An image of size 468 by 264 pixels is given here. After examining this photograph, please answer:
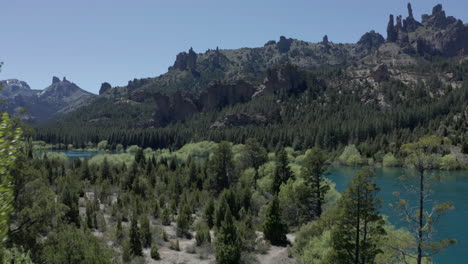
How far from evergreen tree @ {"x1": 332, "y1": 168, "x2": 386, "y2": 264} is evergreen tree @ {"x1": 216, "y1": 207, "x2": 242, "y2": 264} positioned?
9675 mm

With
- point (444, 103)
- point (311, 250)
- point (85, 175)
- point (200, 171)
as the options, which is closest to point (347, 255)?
point (311, 250)

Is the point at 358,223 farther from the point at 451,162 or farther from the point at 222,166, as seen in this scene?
the point at 451,162

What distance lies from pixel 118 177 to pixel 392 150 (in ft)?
359

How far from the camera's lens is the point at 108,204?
53.5 metres

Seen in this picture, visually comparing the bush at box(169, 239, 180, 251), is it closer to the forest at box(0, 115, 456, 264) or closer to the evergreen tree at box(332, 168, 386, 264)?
the forest at box(0, 115, 456, 264)

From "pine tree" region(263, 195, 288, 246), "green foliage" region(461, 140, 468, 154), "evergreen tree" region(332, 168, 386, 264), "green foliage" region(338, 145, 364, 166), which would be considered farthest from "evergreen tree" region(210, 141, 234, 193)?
"green foliage" region(461, 140, 468, 154)

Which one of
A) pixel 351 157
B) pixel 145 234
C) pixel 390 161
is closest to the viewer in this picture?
pixel 145 234

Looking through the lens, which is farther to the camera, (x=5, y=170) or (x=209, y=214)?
(x=209, y=214)

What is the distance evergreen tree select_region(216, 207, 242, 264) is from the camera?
32.4 meters

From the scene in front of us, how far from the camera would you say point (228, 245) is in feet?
108

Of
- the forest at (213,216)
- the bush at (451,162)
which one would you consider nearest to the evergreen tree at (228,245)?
the forest at (213,216)

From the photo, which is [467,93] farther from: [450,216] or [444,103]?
[450,216]

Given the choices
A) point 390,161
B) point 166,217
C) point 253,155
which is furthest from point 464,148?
point 166,217

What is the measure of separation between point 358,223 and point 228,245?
1274 centimetres
